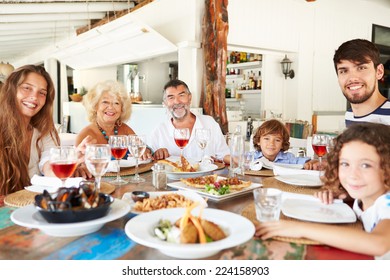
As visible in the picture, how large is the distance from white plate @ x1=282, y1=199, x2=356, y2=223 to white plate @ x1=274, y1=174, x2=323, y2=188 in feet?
0.83

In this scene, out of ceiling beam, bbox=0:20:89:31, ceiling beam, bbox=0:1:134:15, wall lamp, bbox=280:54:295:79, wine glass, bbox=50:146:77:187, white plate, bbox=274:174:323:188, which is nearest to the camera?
wine glass, bbox=50:146:77:187

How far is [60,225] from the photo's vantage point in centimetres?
94

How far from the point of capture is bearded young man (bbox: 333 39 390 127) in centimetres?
226

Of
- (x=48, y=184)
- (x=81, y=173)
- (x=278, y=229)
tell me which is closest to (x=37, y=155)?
(x=81, y=173)

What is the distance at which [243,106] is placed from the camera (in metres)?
6.38

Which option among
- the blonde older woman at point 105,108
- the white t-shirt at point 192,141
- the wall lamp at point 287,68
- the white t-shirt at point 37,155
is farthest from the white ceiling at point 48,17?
the white t-shirt at point 37,155

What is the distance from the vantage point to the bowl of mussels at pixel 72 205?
37.3 inches

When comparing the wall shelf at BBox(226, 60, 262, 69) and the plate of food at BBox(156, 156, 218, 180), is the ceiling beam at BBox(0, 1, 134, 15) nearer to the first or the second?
the wall shelf at BBox(226, 60, 262, 69)

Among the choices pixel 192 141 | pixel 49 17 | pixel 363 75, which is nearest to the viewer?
pixel 363 75

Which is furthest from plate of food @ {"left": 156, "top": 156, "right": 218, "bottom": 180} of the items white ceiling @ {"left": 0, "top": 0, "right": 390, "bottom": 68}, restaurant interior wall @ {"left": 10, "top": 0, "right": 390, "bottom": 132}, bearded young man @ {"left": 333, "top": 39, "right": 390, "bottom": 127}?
white ceiling @ {"left": 0, "top": 0, "right": 390, "bottom": 68}

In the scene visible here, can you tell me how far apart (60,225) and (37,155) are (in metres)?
1.28

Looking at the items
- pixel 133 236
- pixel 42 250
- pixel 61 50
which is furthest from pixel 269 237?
pixel 61 50

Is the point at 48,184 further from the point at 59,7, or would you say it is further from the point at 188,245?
the point at 59,7
